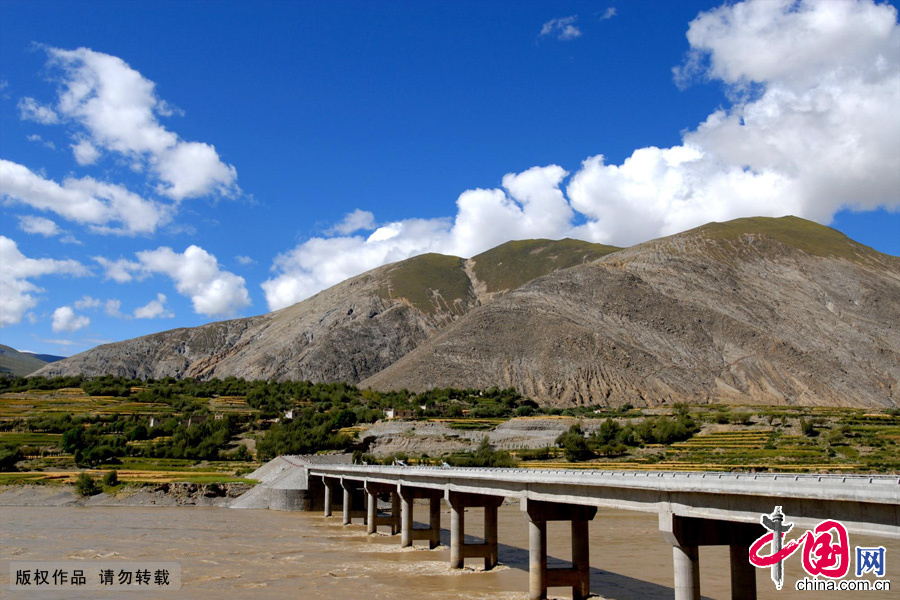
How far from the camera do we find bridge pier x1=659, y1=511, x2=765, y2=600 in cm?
1858

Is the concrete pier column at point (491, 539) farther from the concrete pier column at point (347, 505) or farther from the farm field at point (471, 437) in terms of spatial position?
the farm field at point (471, 437)

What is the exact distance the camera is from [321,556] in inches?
1411

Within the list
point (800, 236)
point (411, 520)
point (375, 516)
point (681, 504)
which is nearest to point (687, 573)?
point (681, 504)

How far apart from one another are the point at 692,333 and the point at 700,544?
122310 millimetres

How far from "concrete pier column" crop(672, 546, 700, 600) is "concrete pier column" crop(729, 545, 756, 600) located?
4.38 ft

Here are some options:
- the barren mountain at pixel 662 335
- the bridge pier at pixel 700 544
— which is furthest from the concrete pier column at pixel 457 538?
the barren mountain at pixel 662 335

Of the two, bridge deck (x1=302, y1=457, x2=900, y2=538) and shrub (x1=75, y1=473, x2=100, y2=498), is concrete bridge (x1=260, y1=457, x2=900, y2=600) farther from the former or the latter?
shrub (x1=75, y1=473, x2=100, y2=498)

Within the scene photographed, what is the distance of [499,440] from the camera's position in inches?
3391

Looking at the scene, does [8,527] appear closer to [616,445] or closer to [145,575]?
[145,575]

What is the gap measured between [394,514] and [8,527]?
21392mm

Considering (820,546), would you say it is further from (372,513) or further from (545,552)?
(372,513)

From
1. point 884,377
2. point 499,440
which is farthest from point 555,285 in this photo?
point 499,440

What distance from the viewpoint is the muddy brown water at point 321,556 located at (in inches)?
1063

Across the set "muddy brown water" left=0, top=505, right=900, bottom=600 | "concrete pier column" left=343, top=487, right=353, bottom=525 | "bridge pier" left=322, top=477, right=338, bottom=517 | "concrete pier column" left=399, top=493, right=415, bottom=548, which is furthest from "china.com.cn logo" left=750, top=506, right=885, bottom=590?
"bridge pier" left=322, top=477, right=338, bottom=517
